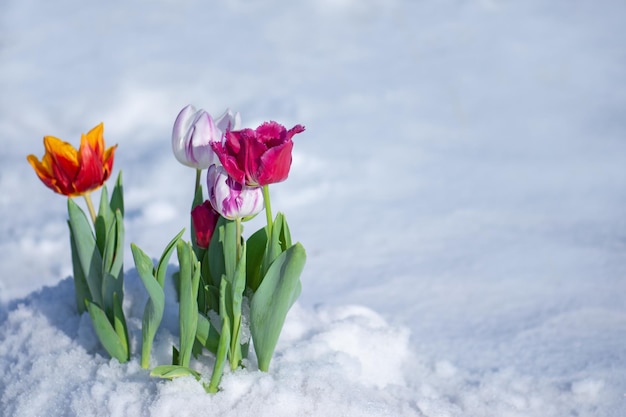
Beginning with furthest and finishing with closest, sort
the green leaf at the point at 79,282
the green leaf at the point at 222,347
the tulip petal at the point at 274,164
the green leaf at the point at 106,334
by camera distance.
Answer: the green leaf at the point at 79,282 → the green leaf at the point at 106,334 → the green leaf at the point at 222,347 → the tulip petal at the point at 274,164

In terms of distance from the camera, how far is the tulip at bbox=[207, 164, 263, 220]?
41.7 inches

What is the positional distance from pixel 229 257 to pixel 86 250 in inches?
10.7

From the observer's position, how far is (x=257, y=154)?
1006mm

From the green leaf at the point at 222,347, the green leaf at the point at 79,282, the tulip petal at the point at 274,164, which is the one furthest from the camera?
the green leaf at the point at 79,282

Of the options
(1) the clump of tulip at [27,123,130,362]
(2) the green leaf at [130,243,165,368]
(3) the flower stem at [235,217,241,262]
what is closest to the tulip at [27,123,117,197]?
(1) the clump of tulip at [27,123,130,362]

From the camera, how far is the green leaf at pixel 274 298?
1.09m

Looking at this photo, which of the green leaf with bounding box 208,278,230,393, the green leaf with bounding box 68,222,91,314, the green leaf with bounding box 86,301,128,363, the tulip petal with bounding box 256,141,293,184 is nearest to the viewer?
the tulip petal with bounding box 256,141,293,184

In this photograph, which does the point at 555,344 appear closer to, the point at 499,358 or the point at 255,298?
the point at 499,358

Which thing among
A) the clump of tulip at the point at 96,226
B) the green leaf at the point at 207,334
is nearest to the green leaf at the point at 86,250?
the clump of tulip at the point at 96,226

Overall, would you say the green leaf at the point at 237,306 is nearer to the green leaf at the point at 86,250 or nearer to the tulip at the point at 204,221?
the tulip at the point at 204,221

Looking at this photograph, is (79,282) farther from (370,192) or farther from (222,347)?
(370,192)

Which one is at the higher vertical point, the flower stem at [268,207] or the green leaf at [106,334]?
the flower stem at [268,207]

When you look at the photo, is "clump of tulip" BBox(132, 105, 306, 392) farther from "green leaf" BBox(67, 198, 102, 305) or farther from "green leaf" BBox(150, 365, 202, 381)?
"green leaf" BBox(67, 198, 102, 305)

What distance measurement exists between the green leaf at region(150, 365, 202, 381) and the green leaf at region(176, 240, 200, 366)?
3 cm
